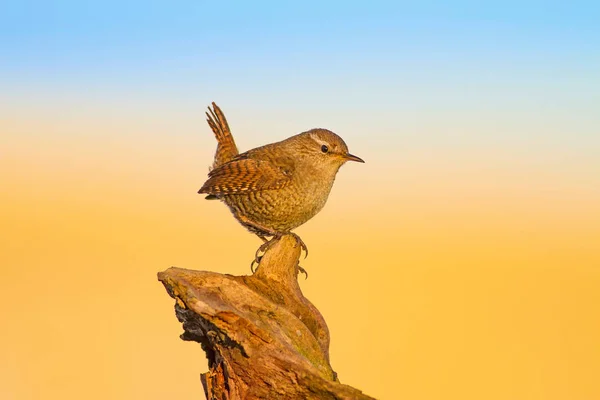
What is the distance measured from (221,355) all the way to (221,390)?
275mm

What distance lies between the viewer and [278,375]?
391 centimetres

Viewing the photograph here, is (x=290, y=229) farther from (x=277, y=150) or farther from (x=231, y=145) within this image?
(x=231, y=145)

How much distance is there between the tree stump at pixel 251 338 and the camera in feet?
12.7

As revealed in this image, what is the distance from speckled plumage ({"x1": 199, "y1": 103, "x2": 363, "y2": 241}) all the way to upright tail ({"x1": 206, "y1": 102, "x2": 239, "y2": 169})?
0.40 metres

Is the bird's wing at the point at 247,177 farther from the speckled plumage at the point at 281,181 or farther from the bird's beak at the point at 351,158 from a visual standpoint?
the bird's beak at the point at 351,158

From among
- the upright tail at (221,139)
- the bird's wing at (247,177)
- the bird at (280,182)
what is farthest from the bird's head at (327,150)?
the upright tail at (221,139)

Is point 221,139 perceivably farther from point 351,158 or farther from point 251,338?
point 251,338

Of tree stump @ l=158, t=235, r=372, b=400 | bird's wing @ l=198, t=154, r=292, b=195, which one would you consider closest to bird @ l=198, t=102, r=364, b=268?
bird's wing @ l=198, t=154, r=292, b=195

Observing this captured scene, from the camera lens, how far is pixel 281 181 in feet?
20.0

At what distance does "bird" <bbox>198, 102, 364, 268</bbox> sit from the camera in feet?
19.9

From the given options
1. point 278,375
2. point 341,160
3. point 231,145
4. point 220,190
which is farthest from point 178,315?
point 231,145

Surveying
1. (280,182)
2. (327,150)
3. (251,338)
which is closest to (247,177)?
(280,182)

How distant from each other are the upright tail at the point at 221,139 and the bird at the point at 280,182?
0.40m

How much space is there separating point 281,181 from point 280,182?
0.7 inches
